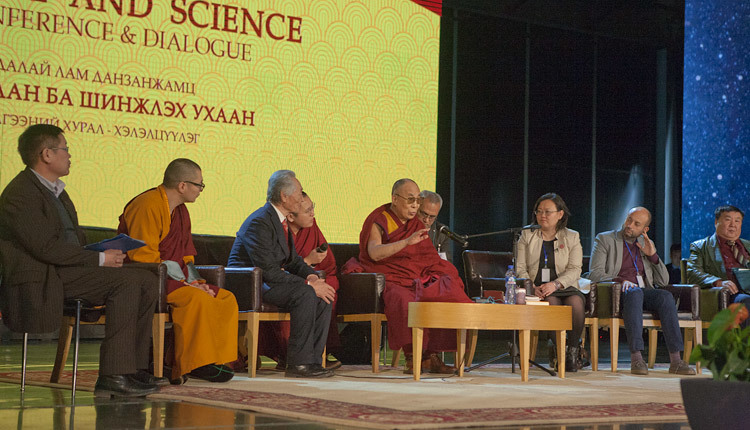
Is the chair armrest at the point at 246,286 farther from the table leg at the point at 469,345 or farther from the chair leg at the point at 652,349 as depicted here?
the chair leg at the point at 652,349

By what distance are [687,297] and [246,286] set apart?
2.77m

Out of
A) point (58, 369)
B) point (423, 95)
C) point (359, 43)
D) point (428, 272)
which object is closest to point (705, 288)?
point (428, 272)

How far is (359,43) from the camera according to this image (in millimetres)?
6637

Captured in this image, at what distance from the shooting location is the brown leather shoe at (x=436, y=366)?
4.81 metres

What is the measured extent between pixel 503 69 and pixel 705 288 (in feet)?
11.8

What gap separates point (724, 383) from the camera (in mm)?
2053

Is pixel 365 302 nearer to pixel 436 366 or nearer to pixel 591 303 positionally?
pixel 436 366

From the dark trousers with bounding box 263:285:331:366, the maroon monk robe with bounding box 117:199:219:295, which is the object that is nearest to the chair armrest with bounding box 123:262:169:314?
the maroon monk robe with bounding box 117:199:219:295

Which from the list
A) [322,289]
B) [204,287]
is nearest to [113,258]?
[204,287]

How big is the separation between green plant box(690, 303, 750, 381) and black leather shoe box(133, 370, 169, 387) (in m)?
2.21

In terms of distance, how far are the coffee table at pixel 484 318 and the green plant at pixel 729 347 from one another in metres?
2.10

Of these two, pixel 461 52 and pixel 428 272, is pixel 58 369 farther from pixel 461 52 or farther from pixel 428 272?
pixel 461 52

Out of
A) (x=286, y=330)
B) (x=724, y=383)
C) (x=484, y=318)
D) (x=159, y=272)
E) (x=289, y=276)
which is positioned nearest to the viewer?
(x=724, y=383)

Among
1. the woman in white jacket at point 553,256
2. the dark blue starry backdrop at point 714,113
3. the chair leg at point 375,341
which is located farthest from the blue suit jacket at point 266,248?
the dark blue starry backdrop at point 714,113
